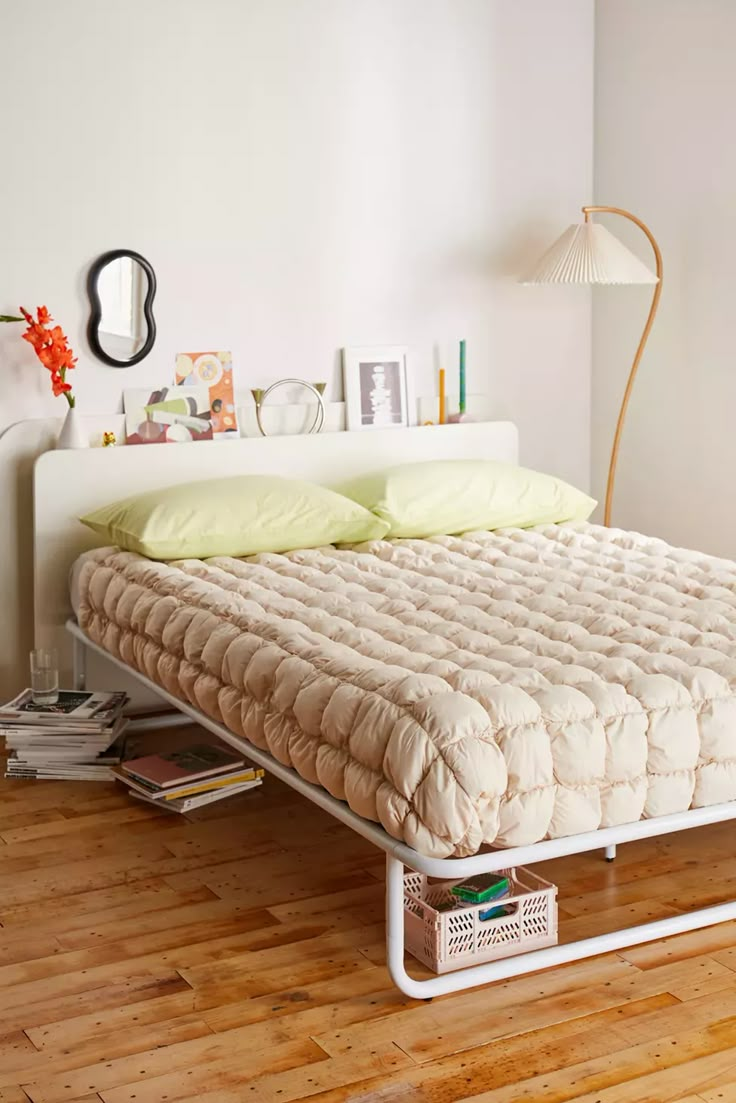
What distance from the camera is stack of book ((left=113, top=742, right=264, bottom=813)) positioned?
326 cm

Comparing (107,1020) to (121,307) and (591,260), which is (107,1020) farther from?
(591,260)

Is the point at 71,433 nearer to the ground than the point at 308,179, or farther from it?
nearer to the ground

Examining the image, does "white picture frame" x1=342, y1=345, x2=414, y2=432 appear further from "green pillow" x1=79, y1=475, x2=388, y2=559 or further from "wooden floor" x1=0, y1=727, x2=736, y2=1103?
"wooden floor" x1=0, y1=727, x2=736, y2=1103

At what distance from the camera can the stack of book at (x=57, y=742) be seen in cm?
353

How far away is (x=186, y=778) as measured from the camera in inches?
130

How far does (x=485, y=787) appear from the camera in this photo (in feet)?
7.00

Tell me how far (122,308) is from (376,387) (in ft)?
3.07

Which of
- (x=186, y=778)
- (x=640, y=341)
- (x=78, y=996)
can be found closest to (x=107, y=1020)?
(x=78, y=996)

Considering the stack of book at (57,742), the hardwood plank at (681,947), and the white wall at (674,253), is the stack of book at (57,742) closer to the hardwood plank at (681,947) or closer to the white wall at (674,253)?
the hardwood plank at (681,947)

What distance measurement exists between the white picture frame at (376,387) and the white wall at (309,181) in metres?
0.05

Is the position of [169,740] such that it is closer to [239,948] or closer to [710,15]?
[239,948]

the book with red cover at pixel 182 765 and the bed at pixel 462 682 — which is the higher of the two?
A: the bed at pixel 462 682

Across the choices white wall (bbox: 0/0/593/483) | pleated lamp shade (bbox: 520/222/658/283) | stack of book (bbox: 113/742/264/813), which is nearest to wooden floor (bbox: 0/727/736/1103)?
stack of book (bbox: 113/742/264/813)

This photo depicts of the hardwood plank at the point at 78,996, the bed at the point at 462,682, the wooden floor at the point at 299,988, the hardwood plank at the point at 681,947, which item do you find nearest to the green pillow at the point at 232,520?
the bed at the point at 462,682
